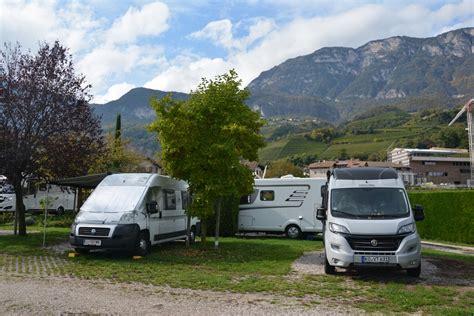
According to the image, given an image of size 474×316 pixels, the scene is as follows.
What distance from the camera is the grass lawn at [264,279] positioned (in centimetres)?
753

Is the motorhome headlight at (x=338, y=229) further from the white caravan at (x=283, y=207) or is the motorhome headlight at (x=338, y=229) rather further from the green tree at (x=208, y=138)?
the white caravan at (x=283, y=207)

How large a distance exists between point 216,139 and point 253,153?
1.40 meters

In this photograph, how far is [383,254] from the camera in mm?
9188

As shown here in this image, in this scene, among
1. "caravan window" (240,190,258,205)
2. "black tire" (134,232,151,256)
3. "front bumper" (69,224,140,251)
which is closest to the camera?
"front bumper" (69,224,140,251)

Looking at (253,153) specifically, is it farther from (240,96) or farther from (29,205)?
(29,205)

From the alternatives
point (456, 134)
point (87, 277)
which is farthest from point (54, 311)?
point (456, 134)

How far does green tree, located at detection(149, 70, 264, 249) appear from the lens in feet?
43.7

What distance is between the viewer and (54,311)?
22.0ft

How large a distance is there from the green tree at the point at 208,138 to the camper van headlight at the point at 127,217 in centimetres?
197

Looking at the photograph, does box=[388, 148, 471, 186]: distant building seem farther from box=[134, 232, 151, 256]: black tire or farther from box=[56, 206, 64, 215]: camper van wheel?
box=[134, 232, 151, 256]: black tire

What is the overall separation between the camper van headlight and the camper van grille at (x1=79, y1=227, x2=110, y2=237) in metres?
0.44

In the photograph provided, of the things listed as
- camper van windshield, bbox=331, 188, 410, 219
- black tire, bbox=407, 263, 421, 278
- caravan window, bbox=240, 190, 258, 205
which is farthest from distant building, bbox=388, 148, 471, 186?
black tire, bbox=407, 263, 421, 278

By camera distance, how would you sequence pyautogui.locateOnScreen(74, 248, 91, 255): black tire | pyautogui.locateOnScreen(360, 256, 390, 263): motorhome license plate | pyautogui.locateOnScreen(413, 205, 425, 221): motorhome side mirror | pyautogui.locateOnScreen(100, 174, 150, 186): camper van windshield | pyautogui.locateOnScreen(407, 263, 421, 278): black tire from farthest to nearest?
pyautogui.locateOnScreen(100, 174, 150, 186): camper van windshield < pyautogui.locateOnScreen(74, 248, 91, 255): black tire < pyautogui.locateOnScreen(413, 205, 425, 221): motorhome side mirror < pyautogui.locateOnScreen(407, 263, 421, 278): black tire < pyautogui.locateOnScreen(360, 256, 390, 263): motorhome license plate

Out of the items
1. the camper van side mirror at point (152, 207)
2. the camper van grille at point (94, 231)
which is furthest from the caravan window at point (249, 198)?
the camper van grille at point (94, 231)
